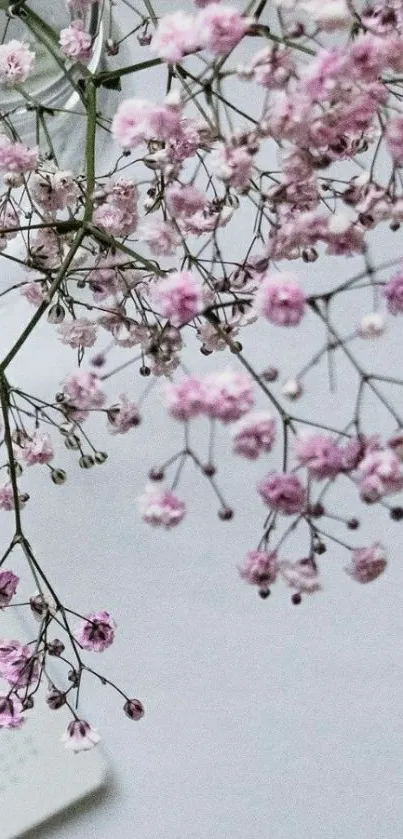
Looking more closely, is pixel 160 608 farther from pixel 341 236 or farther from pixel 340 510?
pixel 341 236

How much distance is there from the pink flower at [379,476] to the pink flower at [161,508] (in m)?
0.06

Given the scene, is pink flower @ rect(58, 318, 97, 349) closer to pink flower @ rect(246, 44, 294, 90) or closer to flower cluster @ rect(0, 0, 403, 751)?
flower cluster @ rect(0, 0, 403, 751)

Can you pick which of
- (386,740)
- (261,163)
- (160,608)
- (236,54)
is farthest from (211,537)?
(236,54)

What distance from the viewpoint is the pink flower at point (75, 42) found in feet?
1.60

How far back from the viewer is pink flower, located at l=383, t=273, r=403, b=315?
333 mm

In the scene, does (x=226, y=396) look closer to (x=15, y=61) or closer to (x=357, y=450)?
(x=357, y=450)

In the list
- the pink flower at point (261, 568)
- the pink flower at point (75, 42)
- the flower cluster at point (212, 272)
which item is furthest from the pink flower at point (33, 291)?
the pink flower at point (261, 568)

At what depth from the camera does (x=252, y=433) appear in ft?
1.04

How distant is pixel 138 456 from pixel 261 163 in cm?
24

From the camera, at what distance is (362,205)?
364 mm

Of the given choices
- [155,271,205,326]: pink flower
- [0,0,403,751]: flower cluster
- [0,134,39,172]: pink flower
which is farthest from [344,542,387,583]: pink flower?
[0,134,39,172]: pink flower

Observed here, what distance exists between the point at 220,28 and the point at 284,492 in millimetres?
146

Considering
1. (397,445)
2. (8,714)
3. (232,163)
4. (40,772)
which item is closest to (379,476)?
(397,445)

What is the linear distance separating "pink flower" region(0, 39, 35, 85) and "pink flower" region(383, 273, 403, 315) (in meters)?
0.23
